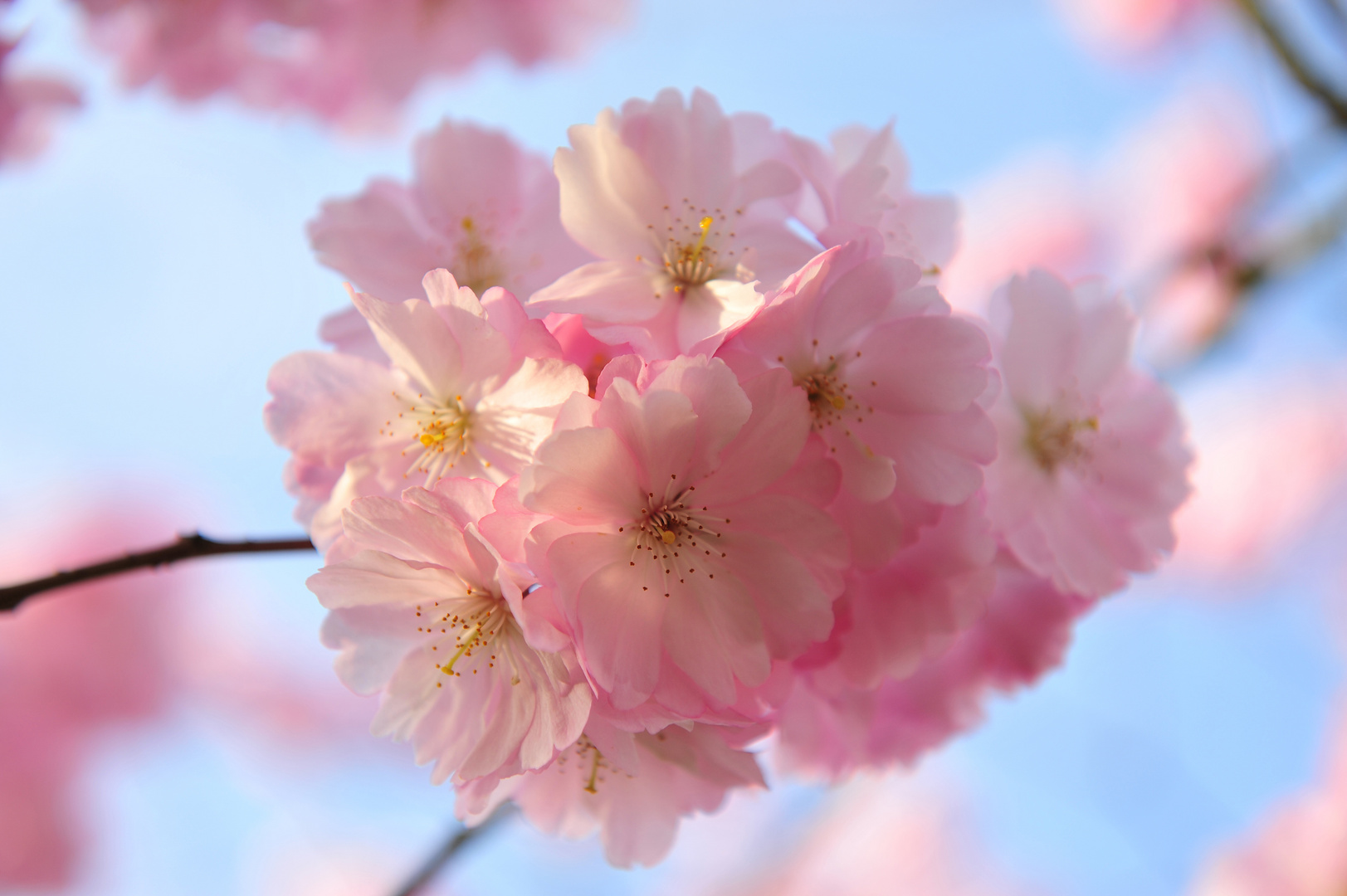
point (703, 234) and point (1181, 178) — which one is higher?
point (1181, 178)

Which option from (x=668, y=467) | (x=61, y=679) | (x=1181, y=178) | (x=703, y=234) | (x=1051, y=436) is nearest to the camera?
(x=668, y=467)

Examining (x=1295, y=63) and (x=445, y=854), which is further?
(x=1295, y=63)

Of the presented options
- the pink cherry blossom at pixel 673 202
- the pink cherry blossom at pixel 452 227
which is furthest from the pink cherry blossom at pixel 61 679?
the pink cherry blossom at pixel 673 202

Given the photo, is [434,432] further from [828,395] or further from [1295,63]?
[1295,63]

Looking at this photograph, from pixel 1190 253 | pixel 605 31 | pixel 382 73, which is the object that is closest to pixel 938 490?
pixel 382 73

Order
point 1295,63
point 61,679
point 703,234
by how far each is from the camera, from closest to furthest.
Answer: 1. point 703,234
2. point 1295,63
3. point 61,679

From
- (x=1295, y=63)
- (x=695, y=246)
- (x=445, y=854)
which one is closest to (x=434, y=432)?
(x=695, y=246)

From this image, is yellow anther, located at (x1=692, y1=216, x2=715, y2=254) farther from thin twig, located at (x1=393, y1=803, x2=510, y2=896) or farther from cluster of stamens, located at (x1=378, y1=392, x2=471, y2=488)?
thin twig, located at (x1=393, y1=803, x2=510, y2=896)
